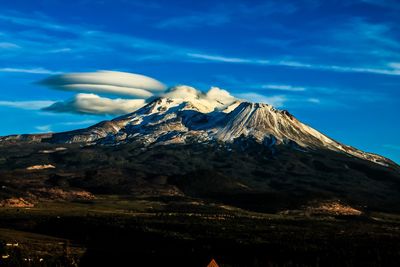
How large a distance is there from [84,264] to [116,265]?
350 inches

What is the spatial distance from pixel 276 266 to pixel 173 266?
3524cm

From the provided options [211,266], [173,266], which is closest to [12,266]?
[173,266]

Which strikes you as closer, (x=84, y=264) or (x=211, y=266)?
(x=211, y=266)

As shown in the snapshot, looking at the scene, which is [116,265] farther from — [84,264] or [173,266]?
[173,266]

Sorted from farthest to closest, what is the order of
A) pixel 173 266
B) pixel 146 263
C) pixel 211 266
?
pixel 146 263 < pixel 173 266 < pixel 211 266

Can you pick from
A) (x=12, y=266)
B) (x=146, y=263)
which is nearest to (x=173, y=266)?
(x=146, y=263)

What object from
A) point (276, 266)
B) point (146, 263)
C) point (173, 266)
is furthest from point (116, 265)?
point (276, 266)

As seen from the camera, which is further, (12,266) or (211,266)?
(12,266)

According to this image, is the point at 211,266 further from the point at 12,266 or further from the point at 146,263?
the point at 12,266

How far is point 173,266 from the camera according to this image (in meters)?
179

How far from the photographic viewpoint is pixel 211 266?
148m

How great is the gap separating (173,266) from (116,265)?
79.3ft

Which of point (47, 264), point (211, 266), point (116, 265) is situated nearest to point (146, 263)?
point (116, 265)

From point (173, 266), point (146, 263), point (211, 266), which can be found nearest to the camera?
point (211, 266)
